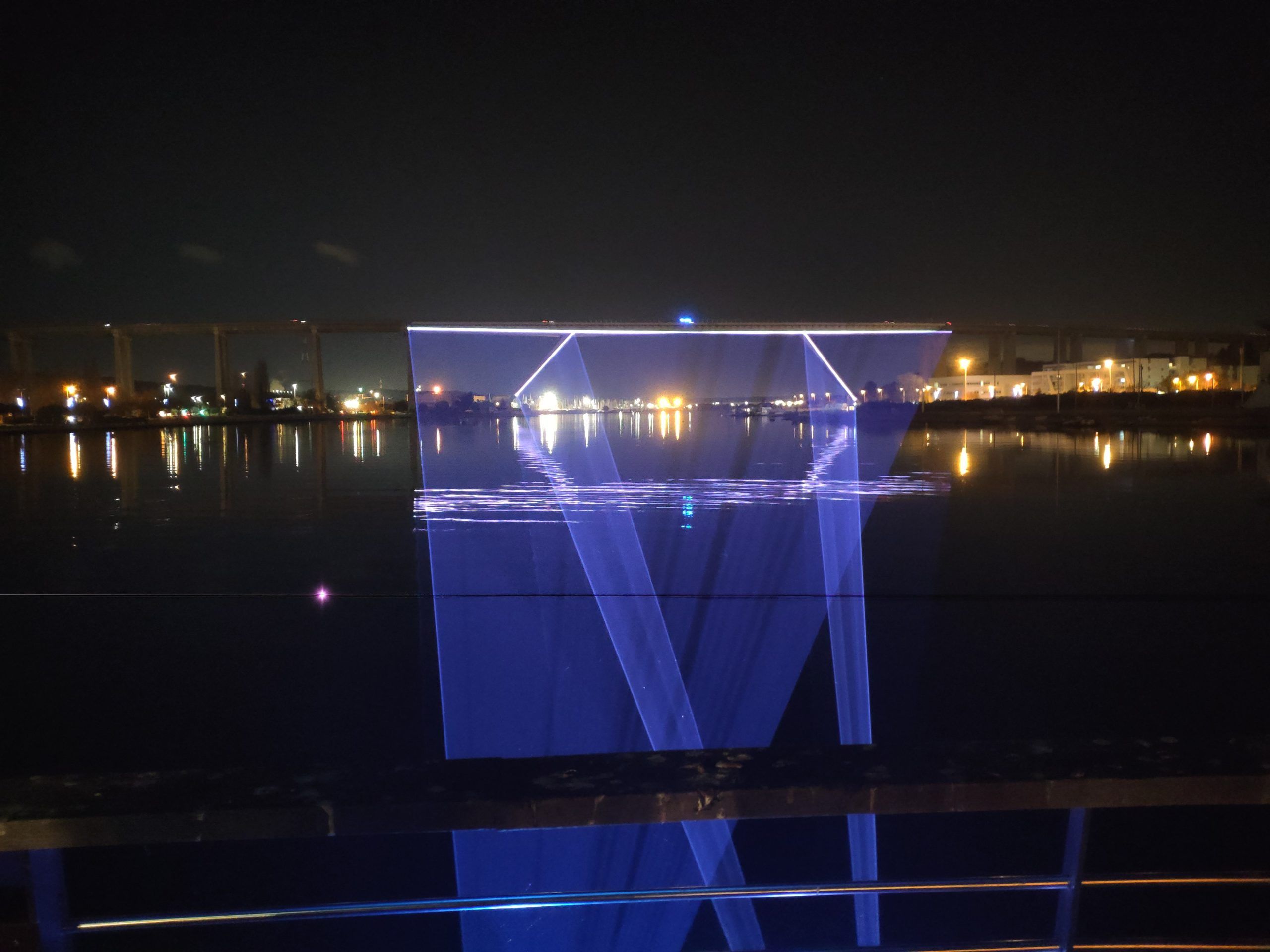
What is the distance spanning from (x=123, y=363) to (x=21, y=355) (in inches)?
340

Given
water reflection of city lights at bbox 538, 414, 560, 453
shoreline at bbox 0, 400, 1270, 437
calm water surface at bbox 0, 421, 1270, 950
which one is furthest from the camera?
shoreline at bbox 0, 400, 1270, 437

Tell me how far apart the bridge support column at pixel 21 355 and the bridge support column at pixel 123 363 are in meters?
7.18

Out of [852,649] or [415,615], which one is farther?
[415,615]

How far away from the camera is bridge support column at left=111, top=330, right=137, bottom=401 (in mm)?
83500

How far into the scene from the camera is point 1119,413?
49.0 metres

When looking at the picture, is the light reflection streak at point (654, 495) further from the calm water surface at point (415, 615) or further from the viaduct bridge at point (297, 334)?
the viaduct bridge at point (297, 334)

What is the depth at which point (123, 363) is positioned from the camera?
83.8 meters

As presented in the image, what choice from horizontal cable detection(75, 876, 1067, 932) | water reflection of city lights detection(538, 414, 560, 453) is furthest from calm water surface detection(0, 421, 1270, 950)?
water reflection of city lights detection(538, 414, 560, 453)

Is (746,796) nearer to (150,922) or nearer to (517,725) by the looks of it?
(150,922)

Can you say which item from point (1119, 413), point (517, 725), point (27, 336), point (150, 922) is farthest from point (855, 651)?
point (27, 336)

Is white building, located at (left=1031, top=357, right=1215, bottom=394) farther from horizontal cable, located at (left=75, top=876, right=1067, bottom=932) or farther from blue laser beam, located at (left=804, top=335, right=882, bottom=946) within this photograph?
horizontal cable, located at (left=75, top=876, right=1067, bottom=932)

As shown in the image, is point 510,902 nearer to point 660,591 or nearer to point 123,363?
point 660,591

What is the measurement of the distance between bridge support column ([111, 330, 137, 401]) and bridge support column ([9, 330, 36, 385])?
7179 mm

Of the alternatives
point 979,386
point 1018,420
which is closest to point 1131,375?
point 979,386
